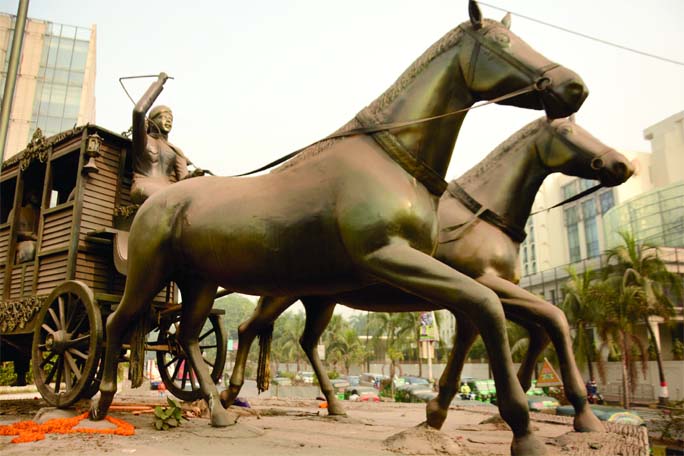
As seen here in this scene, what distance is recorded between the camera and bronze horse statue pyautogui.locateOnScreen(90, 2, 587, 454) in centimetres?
366

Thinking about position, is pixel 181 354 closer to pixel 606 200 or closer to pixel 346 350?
pixel 346 350

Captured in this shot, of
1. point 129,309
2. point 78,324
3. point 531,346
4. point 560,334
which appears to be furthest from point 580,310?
point 129,309

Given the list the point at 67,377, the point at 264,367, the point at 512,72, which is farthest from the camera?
the point at 264,367

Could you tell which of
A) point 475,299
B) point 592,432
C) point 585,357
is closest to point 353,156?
point 475,299

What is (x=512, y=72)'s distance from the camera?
155 inches

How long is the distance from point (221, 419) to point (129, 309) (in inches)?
53.0

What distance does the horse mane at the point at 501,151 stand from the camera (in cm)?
634

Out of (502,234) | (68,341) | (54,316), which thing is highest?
(502,234)

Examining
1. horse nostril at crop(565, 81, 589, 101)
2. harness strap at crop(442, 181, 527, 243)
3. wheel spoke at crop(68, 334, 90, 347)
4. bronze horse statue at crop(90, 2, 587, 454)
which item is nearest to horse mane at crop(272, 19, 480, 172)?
bronze horse statue at crop(90, 2, 587, 454)

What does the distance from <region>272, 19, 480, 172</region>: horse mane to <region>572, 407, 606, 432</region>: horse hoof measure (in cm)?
309

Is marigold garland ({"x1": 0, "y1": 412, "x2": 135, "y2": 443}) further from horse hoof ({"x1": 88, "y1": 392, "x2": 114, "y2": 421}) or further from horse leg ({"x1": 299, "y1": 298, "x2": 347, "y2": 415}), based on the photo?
horse leg ({"x1": 299, "y1": 298, "x2": 347, "y2": 415})

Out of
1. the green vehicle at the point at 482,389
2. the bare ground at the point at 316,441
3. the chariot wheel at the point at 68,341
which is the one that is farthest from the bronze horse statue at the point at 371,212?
the green vehicle at the point at 482,389

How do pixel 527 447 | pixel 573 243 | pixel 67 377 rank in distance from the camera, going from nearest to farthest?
1. pixel 527 447
2. pixel 67 377
3. pixel 573 243

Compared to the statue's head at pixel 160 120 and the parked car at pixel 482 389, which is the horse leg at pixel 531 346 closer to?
the statue's head at pixel 160 120
